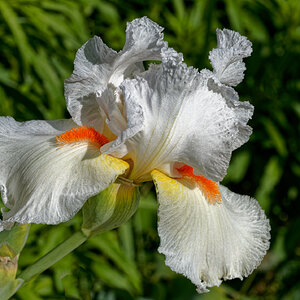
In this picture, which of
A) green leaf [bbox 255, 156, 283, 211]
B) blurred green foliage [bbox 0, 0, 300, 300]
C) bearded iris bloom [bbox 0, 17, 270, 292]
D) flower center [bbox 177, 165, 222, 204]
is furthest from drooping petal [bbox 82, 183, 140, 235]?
green leaf [bbox 255, 156, 283, 211]

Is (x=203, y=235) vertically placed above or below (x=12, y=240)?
above

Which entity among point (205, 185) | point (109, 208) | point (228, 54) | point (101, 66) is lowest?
point (109, 208)

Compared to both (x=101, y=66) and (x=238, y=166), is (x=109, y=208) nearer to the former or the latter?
(x=101, y=66)

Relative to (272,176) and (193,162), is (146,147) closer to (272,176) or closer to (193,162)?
(193,162)

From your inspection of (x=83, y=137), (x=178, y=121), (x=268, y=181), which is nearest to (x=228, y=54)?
(x=178, y=121)

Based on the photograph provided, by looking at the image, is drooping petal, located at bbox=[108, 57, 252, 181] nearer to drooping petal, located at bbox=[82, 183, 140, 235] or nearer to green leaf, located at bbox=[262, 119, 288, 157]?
drooping petal, located at bbox=[82, 183, 140, 235]

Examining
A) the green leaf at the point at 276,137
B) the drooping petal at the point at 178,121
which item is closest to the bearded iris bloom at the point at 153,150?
the drooping petal at the point at 178,121

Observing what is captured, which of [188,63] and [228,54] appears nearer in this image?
[228,54]

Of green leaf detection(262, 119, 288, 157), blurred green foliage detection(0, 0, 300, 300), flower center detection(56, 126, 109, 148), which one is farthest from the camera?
green leaf detection(262, 119, 288, 157)
